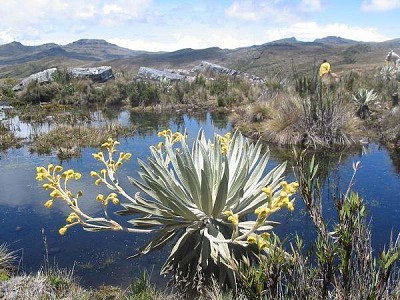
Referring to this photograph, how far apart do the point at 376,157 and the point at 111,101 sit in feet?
57.2

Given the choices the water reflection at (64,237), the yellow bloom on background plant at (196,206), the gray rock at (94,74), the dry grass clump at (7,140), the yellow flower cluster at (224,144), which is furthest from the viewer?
the gray rock at (94,74)

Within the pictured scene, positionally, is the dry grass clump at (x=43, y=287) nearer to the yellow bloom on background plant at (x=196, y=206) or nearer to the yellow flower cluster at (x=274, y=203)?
the yellow bloom on background plant at (x=196, y=206)

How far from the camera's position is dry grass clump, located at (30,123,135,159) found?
11.8 metres

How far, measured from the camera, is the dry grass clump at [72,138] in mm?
11761

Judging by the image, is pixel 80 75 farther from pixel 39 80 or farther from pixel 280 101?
pixel 280 101

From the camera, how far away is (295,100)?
13.0m

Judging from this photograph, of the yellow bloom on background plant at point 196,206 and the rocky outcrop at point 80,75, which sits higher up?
the rocky outcrop at point 80,75

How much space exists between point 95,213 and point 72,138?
6620 mm

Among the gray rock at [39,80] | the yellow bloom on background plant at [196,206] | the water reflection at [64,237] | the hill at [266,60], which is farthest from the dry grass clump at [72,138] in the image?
the hill at [266,60]

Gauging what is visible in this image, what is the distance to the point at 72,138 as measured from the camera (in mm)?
13094

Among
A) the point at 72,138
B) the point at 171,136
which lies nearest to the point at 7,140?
the point at 72,138

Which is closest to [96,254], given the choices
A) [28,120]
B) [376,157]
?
[376,157]

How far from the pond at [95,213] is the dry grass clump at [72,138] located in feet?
1.51

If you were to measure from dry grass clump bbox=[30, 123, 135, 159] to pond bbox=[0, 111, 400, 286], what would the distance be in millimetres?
460
